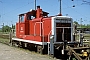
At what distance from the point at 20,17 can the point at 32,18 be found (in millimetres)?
1718

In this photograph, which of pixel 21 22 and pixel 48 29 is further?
pixel 21 22

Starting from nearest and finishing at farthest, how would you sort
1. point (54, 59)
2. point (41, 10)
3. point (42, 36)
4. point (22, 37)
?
point (54, 59)
point (42, 36)
point (41, 10)
point (22, 37)

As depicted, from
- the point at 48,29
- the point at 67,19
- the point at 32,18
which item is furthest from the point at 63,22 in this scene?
the point at 32,18

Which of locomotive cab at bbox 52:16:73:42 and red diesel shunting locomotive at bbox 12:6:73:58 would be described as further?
locomotive cab at bbox 52:16:73:42

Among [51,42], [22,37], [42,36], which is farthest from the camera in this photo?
[22,37]

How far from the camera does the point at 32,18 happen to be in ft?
52.5

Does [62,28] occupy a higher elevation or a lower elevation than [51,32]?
higher

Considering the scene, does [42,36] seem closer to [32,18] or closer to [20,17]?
[32,18]

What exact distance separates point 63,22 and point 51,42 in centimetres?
174

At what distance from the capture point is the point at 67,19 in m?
12.8

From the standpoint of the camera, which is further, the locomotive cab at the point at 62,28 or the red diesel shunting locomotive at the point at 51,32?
the locomotive cab at the point at 62,28

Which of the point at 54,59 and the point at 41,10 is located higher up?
the point at 41,10

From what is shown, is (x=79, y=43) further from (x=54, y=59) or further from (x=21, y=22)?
(x=21, y=22)

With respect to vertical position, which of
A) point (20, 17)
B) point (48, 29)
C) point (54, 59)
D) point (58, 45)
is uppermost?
point (20, 17)
